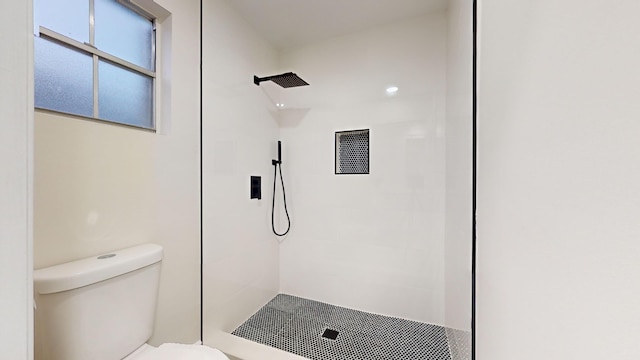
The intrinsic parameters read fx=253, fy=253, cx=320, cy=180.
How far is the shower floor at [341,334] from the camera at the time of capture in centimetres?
148

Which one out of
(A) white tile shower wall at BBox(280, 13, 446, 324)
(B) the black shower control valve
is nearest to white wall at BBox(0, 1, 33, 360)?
(B) the black shower control valve

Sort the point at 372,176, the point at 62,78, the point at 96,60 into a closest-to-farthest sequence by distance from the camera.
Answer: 1. the point at 62,78
2. the point at 96,60
3. the point at 372,176

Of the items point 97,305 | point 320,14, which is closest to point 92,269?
point 97,305

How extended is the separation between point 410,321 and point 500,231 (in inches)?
57.7

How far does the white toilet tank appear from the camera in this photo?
0.80 metres

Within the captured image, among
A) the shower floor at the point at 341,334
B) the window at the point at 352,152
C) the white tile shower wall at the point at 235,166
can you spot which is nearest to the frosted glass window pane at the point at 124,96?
the white tile shower wall at the point at 235,166

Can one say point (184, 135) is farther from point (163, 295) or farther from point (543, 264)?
point (543, 264)

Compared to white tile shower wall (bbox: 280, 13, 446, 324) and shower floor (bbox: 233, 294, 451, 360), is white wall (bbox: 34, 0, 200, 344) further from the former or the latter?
white tile shower wall (bbox: 280, 13, 446, 324)

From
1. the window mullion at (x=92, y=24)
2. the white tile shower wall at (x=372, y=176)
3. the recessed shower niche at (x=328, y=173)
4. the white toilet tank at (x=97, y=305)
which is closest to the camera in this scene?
the white toilet tank at (x=97, y=305)

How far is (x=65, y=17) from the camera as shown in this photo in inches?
39.7

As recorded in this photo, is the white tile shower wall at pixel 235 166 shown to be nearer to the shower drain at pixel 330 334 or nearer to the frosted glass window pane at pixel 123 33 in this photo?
the frosted glass window pane at pixel 123 33

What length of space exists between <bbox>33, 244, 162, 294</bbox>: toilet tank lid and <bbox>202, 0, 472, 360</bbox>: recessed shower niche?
459 mm

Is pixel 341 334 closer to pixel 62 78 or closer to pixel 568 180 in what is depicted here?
pixel 568 180

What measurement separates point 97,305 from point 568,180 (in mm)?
1323
